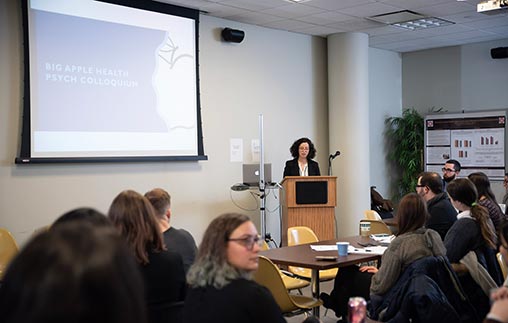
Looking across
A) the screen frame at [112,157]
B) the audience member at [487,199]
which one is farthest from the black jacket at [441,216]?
the screen frame at [112,157]

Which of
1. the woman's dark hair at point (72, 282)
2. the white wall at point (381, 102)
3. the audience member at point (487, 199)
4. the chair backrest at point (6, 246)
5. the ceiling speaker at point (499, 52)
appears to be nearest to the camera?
the woman's dark hair at point (72, 282)

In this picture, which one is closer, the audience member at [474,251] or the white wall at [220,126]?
the audience member at [474,251]

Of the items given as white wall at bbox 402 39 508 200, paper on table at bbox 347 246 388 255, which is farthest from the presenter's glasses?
white wall at bbox 402 39 508 200

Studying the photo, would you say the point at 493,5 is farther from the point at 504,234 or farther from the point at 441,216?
the point at 504,234

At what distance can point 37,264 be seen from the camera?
88 centimetres

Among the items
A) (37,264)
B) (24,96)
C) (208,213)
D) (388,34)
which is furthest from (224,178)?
(37,264)

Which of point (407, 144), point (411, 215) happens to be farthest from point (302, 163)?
point (411, 215)

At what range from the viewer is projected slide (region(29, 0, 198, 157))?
595 centimetres

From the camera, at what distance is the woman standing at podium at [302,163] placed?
301 inches

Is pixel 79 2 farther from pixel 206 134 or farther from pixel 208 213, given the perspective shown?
pixel 208 213

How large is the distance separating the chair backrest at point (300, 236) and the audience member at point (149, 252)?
259cm

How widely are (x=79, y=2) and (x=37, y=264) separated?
18.9 ft

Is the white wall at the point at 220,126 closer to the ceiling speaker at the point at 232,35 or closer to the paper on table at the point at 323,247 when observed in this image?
the ceiling speaker at the point at 232,35

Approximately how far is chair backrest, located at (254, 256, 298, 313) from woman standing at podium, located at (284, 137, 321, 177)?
11.6 ft
